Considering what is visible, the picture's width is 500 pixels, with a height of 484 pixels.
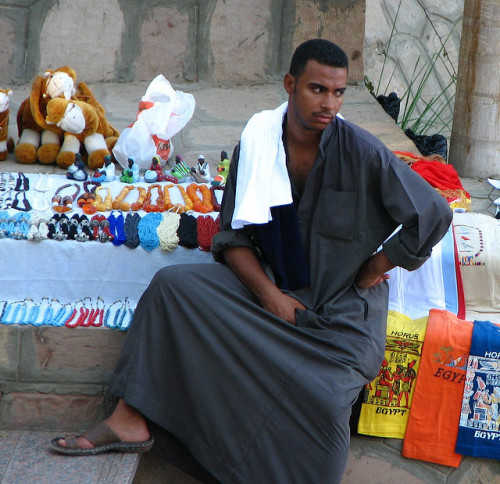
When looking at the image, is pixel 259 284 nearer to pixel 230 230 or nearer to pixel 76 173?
pixel 230 230

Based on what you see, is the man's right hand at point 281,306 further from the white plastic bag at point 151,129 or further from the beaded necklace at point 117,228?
the white plastic bag at point 151,129

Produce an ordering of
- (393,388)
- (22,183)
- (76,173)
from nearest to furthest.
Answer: (393,388) < (22,183) < (76,173)

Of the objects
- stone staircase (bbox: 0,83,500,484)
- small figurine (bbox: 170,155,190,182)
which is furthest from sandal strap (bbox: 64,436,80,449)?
small figurine (bbox: 170,155,190,182)

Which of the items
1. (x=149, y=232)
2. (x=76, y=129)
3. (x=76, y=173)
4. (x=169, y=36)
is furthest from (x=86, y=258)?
(x=169, y=36)

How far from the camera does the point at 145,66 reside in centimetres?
589

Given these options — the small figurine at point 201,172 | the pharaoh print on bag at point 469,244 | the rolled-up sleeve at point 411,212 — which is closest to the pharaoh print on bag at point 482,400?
the pharaoh print on bag at point 469,244

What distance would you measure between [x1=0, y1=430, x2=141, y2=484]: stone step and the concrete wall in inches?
135

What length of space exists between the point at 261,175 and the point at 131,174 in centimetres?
131

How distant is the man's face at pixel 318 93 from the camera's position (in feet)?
9.41

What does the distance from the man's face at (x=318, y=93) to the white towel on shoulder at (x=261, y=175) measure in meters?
0.14

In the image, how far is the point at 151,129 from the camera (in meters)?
4.33

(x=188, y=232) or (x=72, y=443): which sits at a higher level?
(x=188, y=232)

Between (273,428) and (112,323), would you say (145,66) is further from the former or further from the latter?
(273,428)

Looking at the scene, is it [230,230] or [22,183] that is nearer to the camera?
[230,230]
